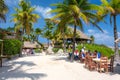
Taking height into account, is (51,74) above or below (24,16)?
below

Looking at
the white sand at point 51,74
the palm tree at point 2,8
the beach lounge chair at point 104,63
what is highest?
the palm tree at point 2,8

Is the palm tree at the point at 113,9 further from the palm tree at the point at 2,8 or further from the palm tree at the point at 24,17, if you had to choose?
the palm tree at the point at 24,17

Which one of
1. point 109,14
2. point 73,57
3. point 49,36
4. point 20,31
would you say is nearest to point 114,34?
point 109,14

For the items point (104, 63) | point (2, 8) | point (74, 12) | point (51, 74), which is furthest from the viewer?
point (74, 12)

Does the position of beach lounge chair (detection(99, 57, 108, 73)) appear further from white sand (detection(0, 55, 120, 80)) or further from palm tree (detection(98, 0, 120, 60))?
palm tree (detection(98, 0, 120, 60))

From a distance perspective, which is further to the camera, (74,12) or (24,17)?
(24,17)

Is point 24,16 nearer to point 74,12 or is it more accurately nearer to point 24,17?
point 24,17

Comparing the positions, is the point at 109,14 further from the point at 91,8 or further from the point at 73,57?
the point at 73,57

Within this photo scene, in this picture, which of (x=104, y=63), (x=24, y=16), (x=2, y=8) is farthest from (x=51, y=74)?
→ (x=24, y=16)

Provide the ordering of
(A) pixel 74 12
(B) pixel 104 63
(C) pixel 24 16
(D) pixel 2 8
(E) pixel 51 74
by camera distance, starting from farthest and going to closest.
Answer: (C) pixel 24 16 < (A) pixel 74 12 < (D) pixel 2 8 < (B) pixel 104 63 < (E) pixel 51 74

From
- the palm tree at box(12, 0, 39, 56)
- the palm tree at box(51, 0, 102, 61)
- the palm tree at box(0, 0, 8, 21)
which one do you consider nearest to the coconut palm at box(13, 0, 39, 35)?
the palm tree at box(12, 0, 39, 56)

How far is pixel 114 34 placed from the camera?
2538cm

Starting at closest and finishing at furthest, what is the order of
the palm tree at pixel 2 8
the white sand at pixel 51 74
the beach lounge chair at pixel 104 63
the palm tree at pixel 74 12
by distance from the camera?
1. the white sand at pixel 51 74
2. the beach lounge chair at pixel 104 63
3. the palm tree at pixel 2 8
4. the palm tree at pixel 74 12

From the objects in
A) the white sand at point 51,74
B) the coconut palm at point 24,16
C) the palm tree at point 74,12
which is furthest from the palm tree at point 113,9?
the coconut palm at point 24,16
